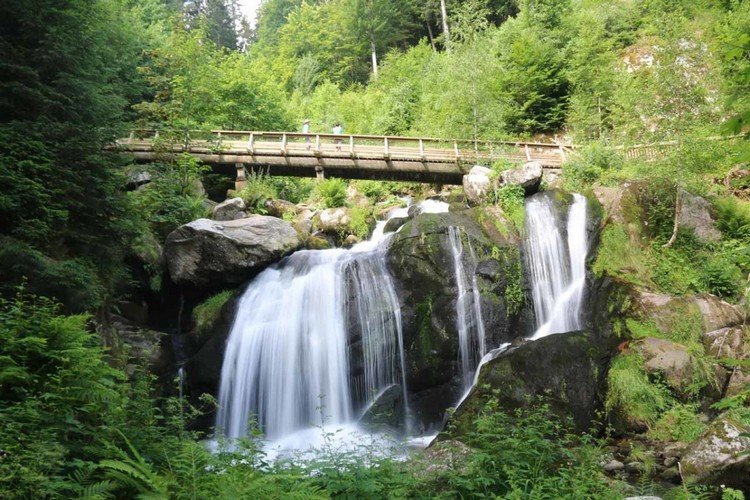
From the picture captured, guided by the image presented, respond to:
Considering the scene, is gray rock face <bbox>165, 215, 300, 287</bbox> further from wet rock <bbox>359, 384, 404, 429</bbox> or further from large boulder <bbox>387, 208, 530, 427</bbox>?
wet rock <bbox>359, 384, 404, 429</bbox>

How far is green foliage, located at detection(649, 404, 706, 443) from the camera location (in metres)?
8.48

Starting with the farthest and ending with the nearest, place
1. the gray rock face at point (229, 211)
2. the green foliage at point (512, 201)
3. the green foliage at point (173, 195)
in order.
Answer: the gray rock face at point (229, 211)
the green foliage at point (173, 195)
the green foliage at point (512, 201)

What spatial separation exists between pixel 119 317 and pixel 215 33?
43.8 metres

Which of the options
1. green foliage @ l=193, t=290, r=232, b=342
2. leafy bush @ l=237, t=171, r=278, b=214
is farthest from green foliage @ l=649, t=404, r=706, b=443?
leafy bush @ l=237, t=171, r=278, b=214

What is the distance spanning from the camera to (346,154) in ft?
60.8

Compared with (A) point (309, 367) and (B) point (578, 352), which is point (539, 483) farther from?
(A) point (309, 367)

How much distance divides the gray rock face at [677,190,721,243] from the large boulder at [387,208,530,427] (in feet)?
13.2

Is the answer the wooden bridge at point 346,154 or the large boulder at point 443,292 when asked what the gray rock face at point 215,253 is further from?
the wooden bridge at point 346,154

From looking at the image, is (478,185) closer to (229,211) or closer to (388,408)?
(388,408)

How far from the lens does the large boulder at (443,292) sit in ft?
36.2

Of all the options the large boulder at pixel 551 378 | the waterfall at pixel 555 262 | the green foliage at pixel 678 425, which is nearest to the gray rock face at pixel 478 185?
the waterfall at pixel 555 262

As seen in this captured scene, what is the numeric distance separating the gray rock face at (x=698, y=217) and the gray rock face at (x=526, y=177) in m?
3.67

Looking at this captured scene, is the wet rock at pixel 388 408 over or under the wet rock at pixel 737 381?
under

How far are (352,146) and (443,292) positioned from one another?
8837 millimetres
